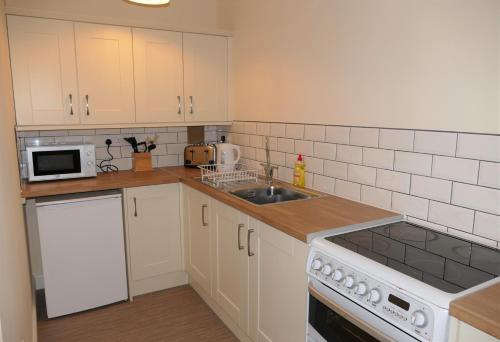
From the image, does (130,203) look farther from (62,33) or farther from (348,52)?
(348,52)

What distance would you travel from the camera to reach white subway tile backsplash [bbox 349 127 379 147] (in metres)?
2.03

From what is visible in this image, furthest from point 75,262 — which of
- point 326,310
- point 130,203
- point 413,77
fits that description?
point 413,77

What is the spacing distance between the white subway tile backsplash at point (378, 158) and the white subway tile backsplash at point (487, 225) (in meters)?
0.49

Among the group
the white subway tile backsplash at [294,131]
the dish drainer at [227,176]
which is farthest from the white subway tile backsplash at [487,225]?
the dish drainer at [227,176]

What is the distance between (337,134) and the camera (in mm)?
2270

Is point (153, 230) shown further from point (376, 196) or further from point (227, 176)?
point (376, 196)

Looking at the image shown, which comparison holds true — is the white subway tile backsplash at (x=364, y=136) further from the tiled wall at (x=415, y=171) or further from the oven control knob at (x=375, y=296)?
the oven control knob at (x=375, y=296)

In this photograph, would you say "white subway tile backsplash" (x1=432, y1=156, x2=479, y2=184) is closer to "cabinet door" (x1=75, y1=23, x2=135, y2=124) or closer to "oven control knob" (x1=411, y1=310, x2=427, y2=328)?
"oven control knob" (x1=411, y1=310, x2=427, y2=328)

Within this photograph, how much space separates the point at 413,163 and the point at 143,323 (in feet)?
6.71

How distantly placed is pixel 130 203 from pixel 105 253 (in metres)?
0.40

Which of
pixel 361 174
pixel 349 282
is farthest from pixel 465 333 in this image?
pixel 361 174

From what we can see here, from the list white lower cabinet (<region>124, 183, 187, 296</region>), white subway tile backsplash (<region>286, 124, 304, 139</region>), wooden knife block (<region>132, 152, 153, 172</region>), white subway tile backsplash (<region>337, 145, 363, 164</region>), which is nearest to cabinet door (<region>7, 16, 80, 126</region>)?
wooden knife block (<region>132, 152, 153, 172</region>)

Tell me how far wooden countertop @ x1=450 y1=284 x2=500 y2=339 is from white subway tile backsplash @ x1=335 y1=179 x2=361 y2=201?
1.04 m

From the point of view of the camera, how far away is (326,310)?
1.51 meters
